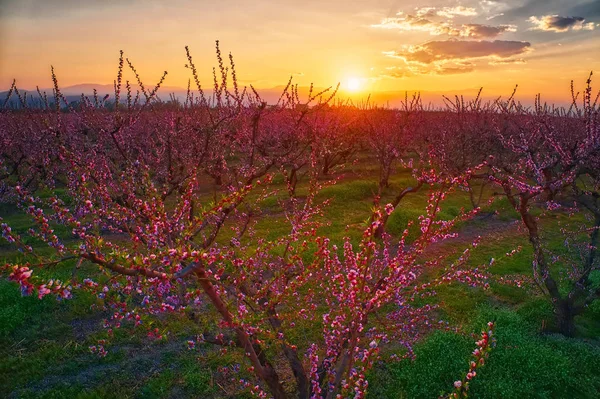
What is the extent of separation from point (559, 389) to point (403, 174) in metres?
20.9

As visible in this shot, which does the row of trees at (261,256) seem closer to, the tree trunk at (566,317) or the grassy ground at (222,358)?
the tree trunk at (566,317)

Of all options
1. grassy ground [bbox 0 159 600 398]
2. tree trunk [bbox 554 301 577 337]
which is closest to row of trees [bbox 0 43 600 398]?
tree trunk [bbox 554 301 577 337]

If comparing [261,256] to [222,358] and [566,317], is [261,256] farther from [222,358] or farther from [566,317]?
[566,317]

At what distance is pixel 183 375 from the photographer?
24.1 feet

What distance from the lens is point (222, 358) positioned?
784cm

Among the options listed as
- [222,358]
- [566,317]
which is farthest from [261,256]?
[566,317]

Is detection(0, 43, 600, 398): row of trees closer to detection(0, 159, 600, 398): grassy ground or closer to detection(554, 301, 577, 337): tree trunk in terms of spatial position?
detection(554, 301, 577, 337): tree trunk

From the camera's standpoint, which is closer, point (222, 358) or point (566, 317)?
point (222, 358)

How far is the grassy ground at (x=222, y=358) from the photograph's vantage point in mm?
6609

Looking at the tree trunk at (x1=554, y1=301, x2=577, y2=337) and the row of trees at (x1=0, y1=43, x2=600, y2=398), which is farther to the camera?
the tree trunk at (x1=554, y1=301, x2=577, y2=337)

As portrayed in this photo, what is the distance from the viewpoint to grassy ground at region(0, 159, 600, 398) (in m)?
6.61

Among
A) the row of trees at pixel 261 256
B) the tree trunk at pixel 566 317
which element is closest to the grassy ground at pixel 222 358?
the tree trunk at pixel 566 317

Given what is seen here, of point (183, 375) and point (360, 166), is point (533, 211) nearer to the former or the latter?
point (360, 166)

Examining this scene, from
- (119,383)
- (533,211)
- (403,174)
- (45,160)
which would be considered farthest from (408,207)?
(45,160)
